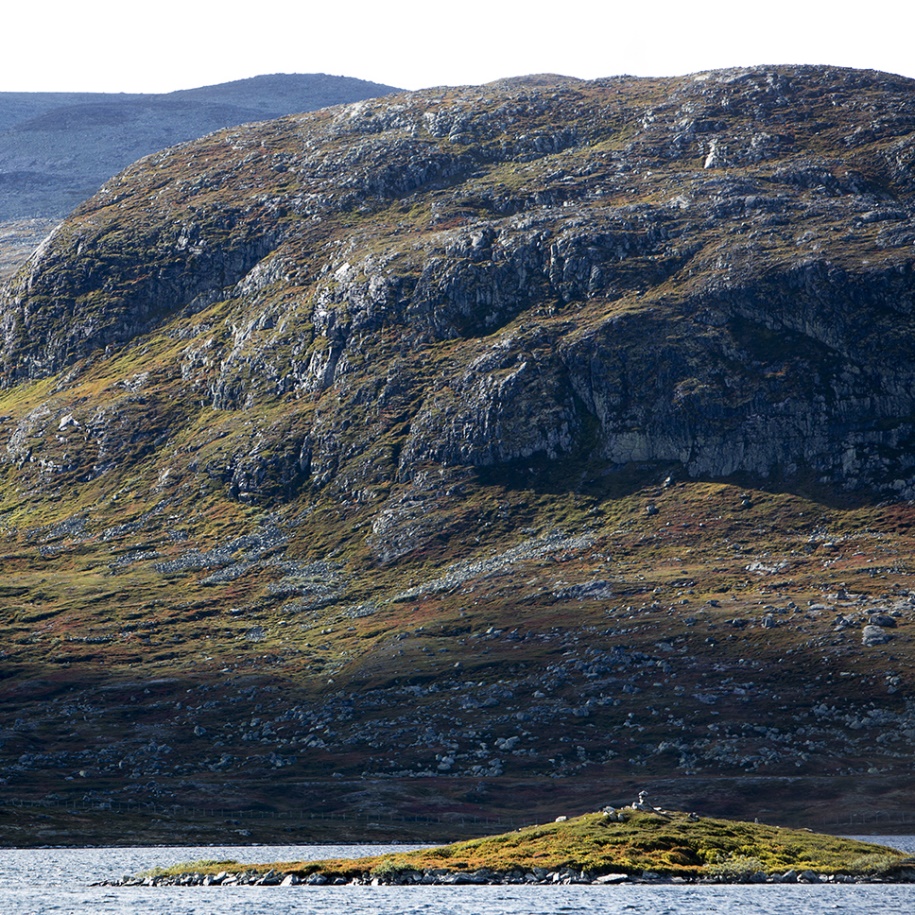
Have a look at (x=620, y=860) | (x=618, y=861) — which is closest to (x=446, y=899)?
(x=618, y=861)

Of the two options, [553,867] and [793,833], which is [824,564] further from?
[553,867]

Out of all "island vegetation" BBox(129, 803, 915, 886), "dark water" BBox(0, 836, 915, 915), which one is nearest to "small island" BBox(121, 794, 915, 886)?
"island vegetation" BBox(129, 803, 915, 886)

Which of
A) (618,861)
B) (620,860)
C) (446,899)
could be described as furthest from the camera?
(620,860)

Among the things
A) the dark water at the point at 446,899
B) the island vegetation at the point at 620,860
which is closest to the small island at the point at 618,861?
the island vegetation at the point at 620,860

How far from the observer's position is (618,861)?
83812mm

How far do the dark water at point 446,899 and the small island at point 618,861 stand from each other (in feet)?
3.26

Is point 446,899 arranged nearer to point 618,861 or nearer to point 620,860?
point 618,861

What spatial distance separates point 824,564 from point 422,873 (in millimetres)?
122955

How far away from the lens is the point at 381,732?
168500 mm

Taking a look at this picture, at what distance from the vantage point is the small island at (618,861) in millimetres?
83812

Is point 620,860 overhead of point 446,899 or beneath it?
overhead

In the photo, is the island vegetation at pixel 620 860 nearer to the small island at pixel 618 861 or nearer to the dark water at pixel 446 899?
the small island at pixel 618 861

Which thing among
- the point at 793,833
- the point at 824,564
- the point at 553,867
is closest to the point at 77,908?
the point at 553,867

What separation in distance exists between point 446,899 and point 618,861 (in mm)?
12313
